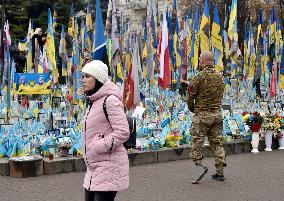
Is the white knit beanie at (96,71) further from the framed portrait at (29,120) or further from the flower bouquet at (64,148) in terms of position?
the framed portrait at (29,120)

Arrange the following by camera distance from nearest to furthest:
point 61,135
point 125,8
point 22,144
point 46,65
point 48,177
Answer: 1. point 48,177
2. point 22,144
3. point 61,135
4. point 46,65
5. point 125,8

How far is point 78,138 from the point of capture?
1112cm

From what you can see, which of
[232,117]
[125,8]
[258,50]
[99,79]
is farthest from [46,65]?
[125,8]

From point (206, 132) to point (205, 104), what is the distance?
0.44 metres

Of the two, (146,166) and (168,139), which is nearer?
(146,166)

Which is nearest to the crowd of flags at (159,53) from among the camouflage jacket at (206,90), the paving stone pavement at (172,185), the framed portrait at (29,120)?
the framed portrait at (29,120)

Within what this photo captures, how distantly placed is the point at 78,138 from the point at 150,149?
4.84 ft

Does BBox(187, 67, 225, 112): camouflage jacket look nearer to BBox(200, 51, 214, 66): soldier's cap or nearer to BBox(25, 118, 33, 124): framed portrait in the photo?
BBox(200, 51, 214, 66): soldier's cap

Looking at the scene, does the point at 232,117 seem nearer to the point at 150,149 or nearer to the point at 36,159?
the point at 150,149

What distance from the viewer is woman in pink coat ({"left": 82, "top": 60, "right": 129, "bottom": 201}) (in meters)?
4.95

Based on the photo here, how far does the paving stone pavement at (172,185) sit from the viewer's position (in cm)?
814

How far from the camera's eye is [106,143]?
16.1 ft

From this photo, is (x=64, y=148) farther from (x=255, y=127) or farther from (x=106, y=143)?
(x=106, y=143)

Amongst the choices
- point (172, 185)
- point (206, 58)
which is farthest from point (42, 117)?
point (206, 58)
